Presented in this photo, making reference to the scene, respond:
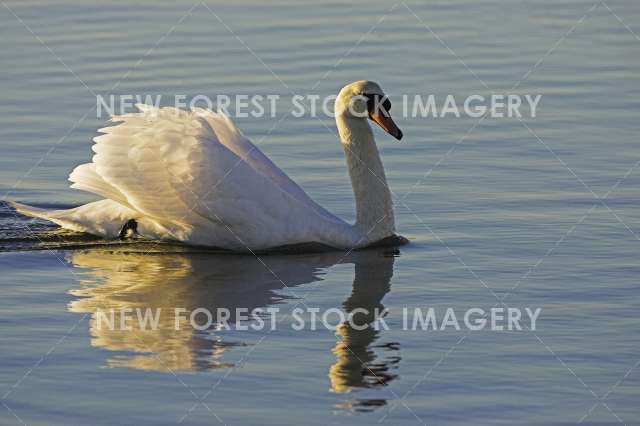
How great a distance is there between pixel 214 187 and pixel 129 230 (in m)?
1.13

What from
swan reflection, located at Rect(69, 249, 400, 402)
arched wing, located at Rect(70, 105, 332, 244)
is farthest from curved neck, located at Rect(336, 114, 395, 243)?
arched wing, located at Rect(70, 105, 332, 244)

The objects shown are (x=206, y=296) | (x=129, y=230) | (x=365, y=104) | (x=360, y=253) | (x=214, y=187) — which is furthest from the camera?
(x=129, y=230)

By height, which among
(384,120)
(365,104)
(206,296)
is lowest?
(206,296)

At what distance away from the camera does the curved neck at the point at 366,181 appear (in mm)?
13117

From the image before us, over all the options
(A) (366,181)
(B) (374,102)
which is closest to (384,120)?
(B) (374,102)

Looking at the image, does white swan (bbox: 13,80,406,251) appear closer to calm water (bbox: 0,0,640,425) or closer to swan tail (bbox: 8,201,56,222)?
swan tail (bbox: 8,201,56,222)

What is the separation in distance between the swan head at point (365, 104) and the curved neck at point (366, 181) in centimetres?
8

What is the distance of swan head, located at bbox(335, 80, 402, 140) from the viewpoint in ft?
43.2

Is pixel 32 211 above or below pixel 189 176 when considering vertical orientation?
below

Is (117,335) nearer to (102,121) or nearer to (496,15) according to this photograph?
(102,121)

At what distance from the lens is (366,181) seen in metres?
13.2

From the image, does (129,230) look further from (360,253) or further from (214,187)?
(360,253)

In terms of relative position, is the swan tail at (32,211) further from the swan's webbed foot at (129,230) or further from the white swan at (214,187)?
the swan's webbed foot at (129,230)

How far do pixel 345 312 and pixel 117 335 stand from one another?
5.76 feet
